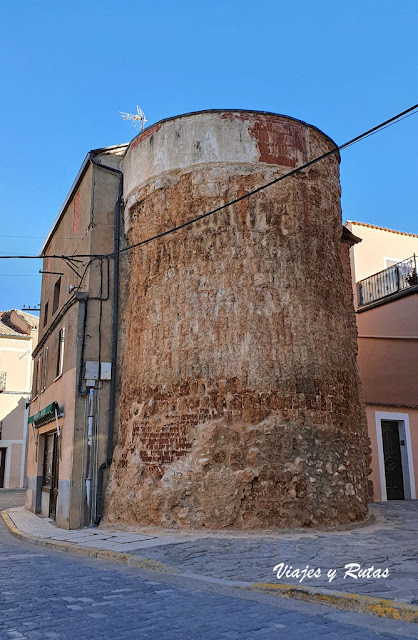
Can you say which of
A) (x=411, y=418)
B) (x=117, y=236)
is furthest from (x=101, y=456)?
(x=411, y=418)

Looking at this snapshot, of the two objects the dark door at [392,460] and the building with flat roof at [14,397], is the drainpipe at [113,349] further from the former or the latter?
the building with flat roof at [14,397]

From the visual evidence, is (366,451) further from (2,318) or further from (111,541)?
(2,318)

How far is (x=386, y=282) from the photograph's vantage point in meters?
24.0

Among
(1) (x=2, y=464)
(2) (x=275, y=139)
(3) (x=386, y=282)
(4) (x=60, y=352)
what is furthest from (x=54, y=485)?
(1) (x=2, y=464)

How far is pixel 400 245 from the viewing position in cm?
2622

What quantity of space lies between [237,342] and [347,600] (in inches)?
249

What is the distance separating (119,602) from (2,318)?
1436 inches

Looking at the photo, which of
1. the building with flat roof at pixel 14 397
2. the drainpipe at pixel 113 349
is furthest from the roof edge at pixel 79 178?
the building with flat roof at pixel 14 397

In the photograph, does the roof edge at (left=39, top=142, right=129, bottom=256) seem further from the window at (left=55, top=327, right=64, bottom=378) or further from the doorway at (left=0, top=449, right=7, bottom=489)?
the doorway at (left=0, top=449, right=7, bottom=489)

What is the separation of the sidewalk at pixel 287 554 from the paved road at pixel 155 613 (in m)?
0.28

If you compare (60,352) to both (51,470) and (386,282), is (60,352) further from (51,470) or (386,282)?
(386,282)

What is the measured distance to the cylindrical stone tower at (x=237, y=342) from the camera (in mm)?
10547

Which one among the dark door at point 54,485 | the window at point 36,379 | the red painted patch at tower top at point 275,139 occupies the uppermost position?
the red painted patch at tower top at point 275,139

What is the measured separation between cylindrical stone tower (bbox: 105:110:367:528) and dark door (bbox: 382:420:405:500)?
4.95 metres
